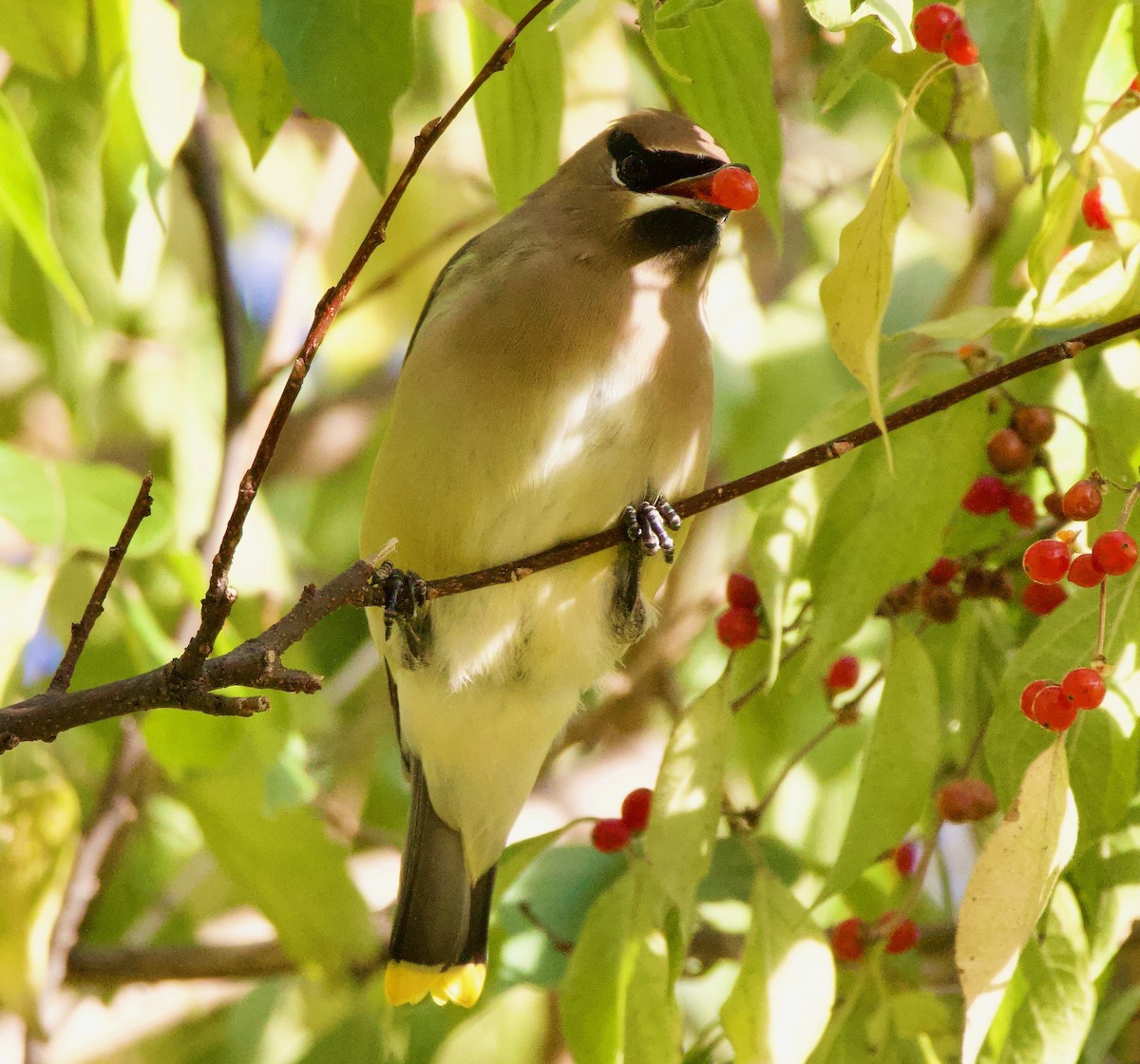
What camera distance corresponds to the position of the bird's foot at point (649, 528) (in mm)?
2748

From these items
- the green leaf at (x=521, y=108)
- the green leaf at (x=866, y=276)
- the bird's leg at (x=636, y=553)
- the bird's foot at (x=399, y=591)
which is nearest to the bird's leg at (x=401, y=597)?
the bird's foot at (x=399, y=591)

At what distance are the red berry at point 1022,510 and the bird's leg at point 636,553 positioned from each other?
559 mm

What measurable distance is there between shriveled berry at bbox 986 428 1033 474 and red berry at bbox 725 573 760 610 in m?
0.46

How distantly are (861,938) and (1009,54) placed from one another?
1512mm

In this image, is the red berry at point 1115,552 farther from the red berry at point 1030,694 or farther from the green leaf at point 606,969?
the green leaf at point 606,969

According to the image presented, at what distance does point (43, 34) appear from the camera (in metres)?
2.41

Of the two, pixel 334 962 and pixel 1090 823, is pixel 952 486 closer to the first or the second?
pixel 1090 823

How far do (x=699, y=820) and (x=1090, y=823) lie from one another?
1.68ft

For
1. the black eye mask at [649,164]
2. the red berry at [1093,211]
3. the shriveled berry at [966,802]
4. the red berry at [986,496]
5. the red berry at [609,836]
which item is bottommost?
the shriveled berry at [966,802]

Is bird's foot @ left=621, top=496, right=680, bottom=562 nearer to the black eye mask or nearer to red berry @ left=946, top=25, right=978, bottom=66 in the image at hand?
the black eye mask

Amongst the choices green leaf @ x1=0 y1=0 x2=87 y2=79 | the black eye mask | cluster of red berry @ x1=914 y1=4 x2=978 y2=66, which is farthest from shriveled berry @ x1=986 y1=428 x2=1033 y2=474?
green leaf @ x1=0 y1=0 x2=87 y2=79

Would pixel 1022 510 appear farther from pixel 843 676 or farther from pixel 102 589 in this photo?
pixel 102 589

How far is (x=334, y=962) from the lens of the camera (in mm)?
3230

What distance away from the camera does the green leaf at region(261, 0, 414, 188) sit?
6.50 ft
